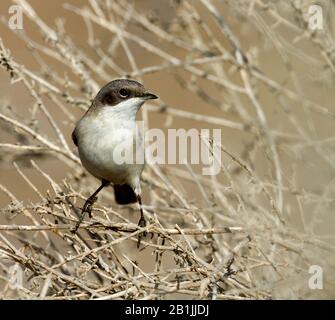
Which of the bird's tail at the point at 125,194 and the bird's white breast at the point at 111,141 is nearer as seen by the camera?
the bird's white breast at the point at 111,141

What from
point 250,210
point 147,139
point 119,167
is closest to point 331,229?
point 250,210

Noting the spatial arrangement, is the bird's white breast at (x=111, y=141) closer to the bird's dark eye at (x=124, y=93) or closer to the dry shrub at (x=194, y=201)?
the bird's dark eye at (x=124, y=93)

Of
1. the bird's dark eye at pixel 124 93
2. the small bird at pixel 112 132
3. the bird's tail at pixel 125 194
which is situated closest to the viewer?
the small bird at pixel 112 132

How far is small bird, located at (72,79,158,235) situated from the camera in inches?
220

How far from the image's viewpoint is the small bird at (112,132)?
5586 millimetres

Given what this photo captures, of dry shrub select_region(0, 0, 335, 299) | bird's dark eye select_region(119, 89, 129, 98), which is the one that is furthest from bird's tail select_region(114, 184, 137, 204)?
bird's dark eye select_region(119, 89, 129, 98)

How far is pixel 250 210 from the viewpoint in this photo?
4949mm

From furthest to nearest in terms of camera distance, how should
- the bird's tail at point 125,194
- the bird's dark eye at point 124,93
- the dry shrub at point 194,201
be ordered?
the bird's tail at point 125,194
the bird's dark eye at point 124,93
the dry shrub at point 194,201

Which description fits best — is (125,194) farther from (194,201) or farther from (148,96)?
(148,96)

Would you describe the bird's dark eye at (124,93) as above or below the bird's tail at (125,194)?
above

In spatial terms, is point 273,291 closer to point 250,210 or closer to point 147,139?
point 250,210

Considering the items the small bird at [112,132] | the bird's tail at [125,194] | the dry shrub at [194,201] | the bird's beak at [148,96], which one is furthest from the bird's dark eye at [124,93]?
the bird's tail at [125,194]

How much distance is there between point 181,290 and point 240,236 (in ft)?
2.79

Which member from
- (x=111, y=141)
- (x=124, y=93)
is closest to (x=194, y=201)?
(x=111, y=141)
